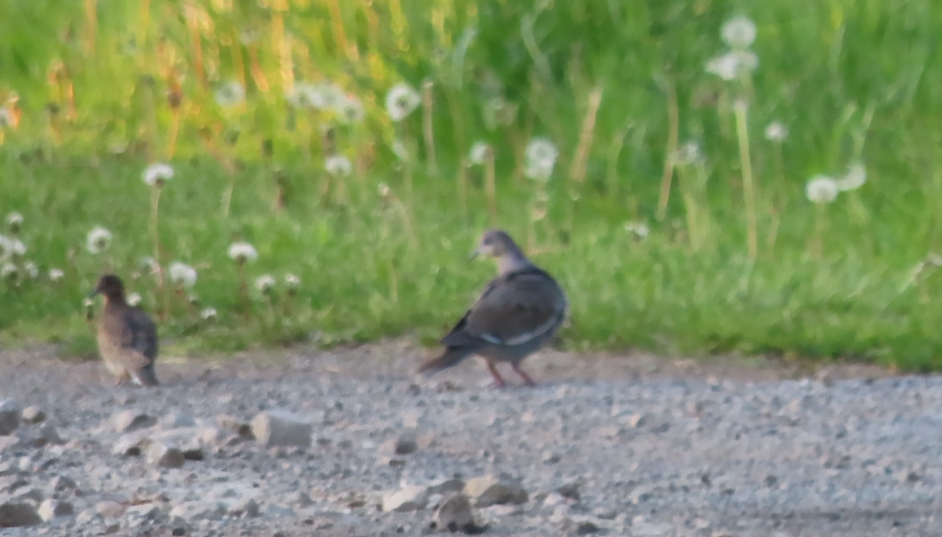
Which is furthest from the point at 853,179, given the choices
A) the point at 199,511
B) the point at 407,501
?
the point at 199,511

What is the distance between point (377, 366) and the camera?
7516 millimetres

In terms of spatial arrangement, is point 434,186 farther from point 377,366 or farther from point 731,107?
→ point 377,366

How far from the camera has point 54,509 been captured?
4438 mm

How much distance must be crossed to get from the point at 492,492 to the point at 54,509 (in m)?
1.10

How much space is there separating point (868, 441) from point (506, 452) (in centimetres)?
118

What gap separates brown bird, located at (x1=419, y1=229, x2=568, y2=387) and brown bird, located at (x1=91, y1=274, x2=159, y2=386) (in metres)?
1.05

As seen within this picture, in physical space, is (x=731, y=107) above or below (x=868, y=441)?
above

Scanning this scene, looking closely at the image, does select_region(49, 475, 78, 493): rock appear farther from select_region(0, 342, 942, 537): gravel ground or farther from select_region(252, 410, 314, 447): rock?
select_region(252, 410, 314, 447): rock

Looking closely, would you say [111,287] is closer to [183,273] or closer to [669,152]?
[183,273]

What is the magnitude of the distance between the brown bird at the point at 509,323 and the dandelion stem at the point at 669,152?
11.1ft

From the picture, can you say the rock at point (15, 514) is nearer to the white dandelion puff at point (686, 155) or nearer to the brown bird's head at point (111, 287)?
the brown bird's head at point (111, 287)

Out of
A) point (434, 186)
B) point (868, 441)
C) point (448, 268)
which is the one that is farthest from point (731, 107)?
point (868, 441)

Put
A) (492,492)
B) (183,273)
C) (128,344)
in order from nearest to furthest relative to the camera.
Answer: (492,492)
(128,344)
(183,273)

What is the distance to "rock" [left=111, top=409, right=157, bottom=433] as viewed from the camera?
5.78 metres
